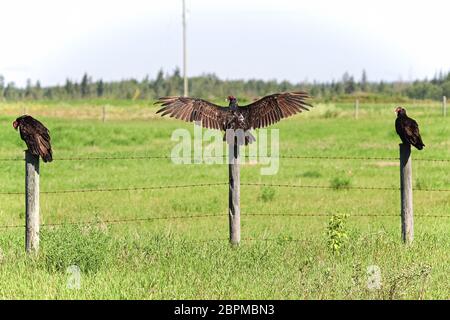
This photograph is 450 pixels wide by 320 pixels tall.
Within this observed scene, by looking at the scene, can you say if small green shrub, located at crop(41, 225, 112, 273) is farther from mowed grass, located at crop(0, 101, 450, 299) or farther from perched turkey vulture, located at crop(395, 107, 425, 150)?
perched turkey vulture, located at crop(395, 107, 425, 150)

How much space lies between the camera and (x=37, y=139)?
31.2 feet

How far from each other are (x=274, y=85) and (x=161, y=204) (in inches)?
4891

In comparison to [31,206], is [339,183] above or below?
below

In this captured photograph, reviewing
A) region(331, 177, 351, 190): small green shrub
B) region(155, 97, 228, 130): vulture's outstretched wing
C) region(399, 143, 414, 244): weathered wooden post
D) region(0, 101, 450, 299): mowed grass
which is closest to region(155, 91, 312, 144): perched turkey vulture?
region(155, 97, 228, 130): vulture's outstretched wing

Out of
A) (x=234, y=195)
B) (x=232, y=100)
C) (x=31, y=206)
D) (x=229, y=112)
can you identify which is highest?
(x=232, y=100)

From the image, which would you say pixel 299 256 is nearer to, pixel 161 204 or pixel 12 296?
pixel 12 296

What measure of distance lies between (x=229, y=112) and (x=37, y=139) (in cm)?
236

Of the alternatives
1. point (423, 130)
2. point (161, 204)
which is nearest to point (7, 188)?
point (161, 204)

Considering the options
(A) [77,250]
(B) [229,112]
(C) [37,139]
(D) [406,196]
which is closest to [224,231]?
(D) [406,196]

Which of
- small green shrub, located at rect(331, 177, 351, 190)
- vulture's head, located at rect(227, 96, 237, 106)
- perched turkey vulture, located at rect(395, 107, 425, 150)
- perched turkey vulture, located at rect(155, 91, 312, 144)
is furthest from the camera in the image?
small green shrub, located at rect(331, 177, 351, 190)

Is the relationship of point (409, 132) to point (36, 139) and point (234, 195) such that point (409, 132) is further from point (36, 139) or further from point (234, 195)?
point (36, 139)

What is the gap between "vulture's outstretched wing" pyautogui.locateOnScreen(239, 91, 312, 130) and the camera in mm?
9758

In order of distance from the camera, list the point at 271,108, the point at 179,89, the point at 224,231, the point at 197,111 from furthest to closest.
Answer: the point at 179,89
the point at 224,231
the point at 271,108
the point at 197,111

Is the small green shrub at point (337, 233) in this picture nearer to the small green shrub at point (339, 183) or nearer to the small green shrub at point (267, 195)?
the small green shrub at point (267, 195)
